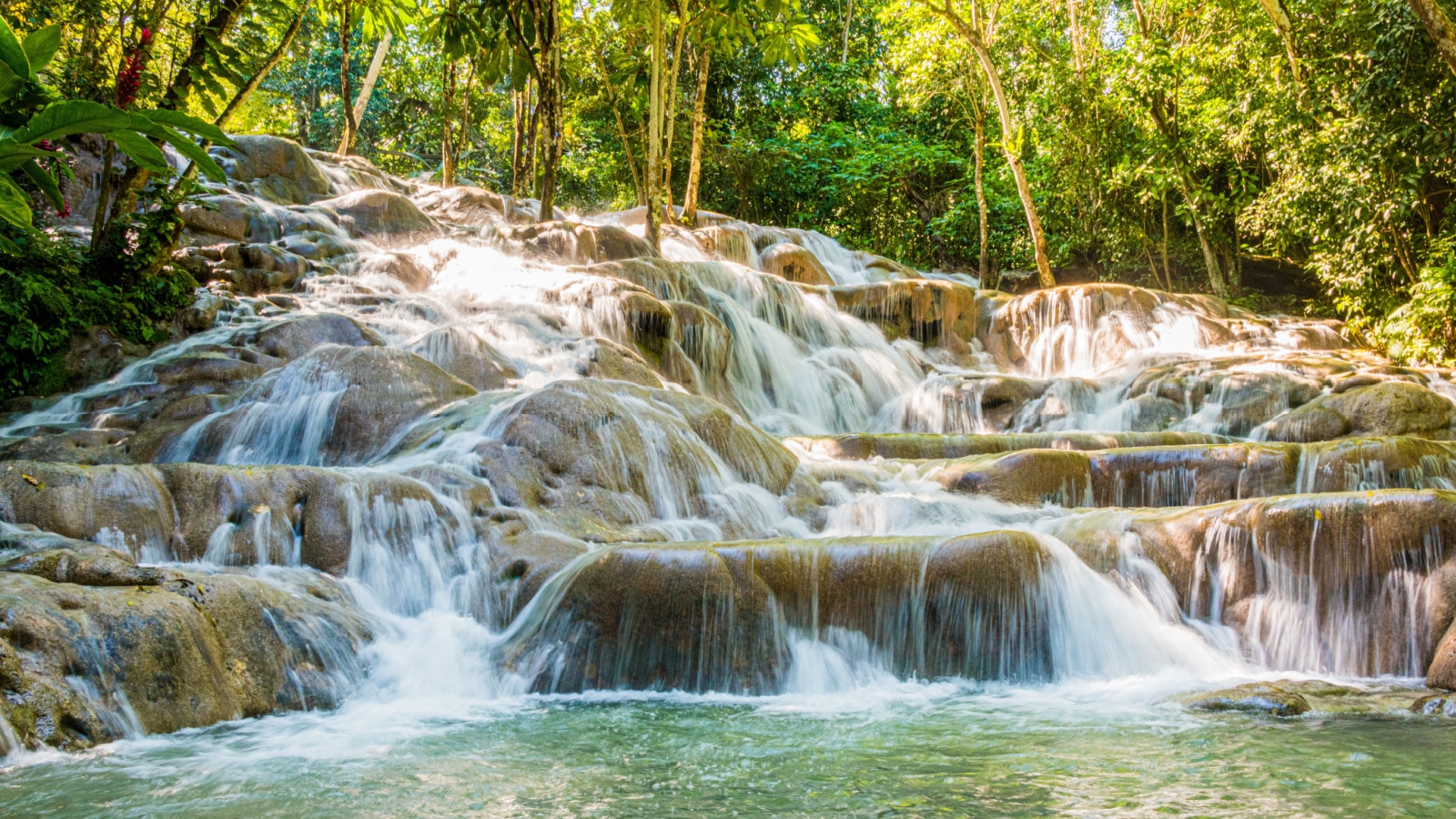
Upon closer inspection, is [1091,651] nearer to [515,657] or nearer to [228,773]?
[515,657]

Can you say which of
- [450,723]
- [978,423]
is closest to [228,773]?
[450,723]

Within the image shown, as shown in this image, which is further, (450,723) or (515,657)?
(515,657)

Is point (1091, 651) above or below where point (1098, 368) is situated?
below

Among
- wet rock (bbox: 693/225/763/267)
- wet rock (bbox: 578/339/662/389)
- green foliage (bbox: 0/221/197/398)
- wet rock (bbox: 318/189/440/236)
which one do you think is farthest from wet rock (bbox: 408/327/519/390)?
wet rock (bbox: 693/225/763/267)

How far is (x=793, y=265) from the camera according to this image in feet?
59.0

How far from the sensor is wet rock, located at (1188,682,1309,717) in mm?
4023

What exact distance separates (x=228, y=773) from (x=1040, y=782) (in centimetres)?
278

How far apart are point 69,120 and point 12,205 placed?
0.21m

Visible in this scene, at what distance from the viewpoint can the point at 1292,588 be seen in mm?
5199

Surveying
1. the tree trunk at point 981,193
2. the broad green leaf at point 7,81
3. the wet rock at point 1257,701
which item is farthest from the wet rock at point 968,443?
the tree trunk at point 981,193

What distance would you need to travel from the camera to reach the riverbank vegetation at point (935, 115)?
9781 millimetres

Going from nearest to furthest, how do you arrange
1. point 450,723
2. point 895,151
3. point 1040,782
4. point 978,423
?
1. point 1040,782
2. point 450,723
3. point 978,423
4. point 895,151

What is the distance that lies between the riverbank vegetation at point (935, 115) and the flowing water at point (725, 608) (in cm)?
233

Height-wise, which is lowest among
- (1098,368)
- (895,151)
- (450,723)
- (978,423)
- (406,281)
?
(450,723)
